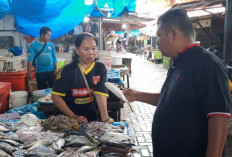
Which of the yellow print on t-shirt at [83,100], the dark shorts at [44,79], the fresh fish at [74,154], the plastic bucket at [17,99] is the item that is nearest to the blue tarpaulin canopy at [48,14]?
the dark shorts at [44,79]

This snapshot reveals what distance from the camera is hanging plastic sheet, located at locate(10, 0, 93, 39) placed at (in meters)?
5.15

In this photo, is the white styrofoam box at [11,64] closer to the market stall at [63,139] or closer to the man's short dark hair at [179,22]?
the market stall at [63,139]

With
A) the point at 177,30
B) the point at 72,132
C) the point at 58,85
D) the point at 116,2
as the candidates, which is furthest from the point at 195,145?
the point at 116,2

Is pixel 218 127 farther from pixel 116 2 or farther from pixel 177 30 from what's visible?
pixel 116 2

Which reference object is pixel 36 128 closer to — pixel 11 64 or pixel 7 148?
pixel 7 148

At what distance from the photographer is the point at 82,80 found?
308 centimetres

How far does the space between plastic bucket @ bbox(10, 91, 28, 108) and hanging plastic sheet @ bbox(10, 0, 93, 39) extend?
171 cm

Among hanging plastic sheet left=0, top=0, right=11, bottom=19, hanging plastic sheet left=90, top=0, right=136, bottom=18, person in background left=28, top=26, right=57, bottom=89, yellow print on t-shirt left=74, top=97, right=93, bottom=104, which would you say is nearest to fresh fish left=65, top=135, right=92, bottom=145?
yellow print on t-shirt left=74, top=97, right=93, bottom=104

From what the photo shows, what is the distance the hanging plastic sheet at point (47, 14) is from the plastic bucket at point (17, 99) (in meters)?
Answer: 1.71

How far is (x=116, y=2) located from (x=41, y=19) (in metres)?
2.55

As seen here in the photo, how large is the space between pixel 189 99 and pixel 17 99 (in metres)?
5.24

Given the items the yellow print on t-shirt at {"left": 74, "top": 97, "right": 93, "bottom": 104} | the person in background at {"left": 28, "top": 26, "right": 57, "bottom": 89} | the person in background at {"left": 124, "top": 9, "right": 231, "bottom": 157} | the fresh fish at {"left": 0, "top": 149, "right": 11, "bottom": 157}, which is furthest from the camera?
the person in background at {"left": 28, "top": 26, "right": 57, "bottom": 89}

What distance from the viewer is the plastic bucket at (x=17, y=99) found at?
568 centimetres

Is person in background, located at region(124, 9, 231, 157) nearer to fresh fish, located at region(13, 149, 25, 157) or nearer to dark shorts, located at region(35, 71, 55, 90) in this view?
fresh fish, located at region(13, 149, 25, 157)
